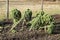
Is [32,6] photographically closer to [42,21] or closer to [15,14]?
[15,14]

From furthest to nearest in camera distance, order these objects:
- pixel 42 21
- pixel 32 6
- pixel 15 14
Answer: pixel 32 6, pixel 15 14, pixel 42 21

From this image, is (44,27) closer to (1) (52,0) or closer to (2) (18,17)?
(2) (18,17)

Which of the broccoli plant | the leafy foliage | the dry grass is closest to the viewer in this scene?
the leafy foliage

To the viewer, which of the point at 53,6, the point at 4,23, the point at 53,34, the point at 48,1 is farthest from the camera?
the point at 48,1

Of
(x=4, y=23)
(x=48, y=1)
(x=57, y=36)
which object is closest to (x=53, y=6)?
(x=48, y=1)

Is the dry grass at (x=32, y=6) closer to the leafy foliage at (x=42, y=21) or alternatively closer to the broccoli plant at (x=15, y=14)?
the broccoli plant at (x=15, y=14)

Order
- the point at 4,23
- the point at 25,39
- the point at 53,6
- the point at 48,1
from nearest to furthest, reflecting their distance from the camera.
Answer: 1. the point at 25,39
2. the point at 4,23
3. the point at 53,6
4. the point at 48,1

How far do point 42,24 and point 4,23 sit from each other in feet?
5.88

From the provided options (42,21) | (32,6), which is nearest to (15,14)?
(42,21)

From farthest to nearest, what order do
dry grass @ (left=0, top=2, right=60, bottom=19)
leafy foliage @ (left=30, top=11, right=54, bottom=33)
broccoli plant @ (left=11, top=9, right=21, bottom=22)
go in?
dry grass @ (left=0, top=2, right=60, bottom=19), broccoli plant @ (left=11, top=9, right=21, bottom=22), leafy foliage @ (left=30, top=11, right=54, bottom=33)

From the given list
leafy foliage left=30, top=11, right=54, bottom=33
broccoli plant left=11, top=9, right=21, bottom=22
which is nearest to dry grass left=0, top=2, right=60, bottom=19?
broccoli plant left=11, top=9, right=21, bottom=22

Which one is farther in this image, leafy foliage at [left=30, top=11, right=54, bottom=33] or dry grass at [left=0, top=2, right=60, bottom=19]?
dry grass at [left=0, top=2, right=60, bottom=19]

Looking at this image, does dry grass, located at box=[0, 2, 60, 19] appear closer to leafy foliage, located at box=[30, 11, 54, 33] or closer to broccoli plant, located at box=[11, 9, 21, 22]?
broccoli plant, located at box=[11, 9, 21, 22]

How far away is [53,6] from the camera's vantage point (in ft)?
48.9
